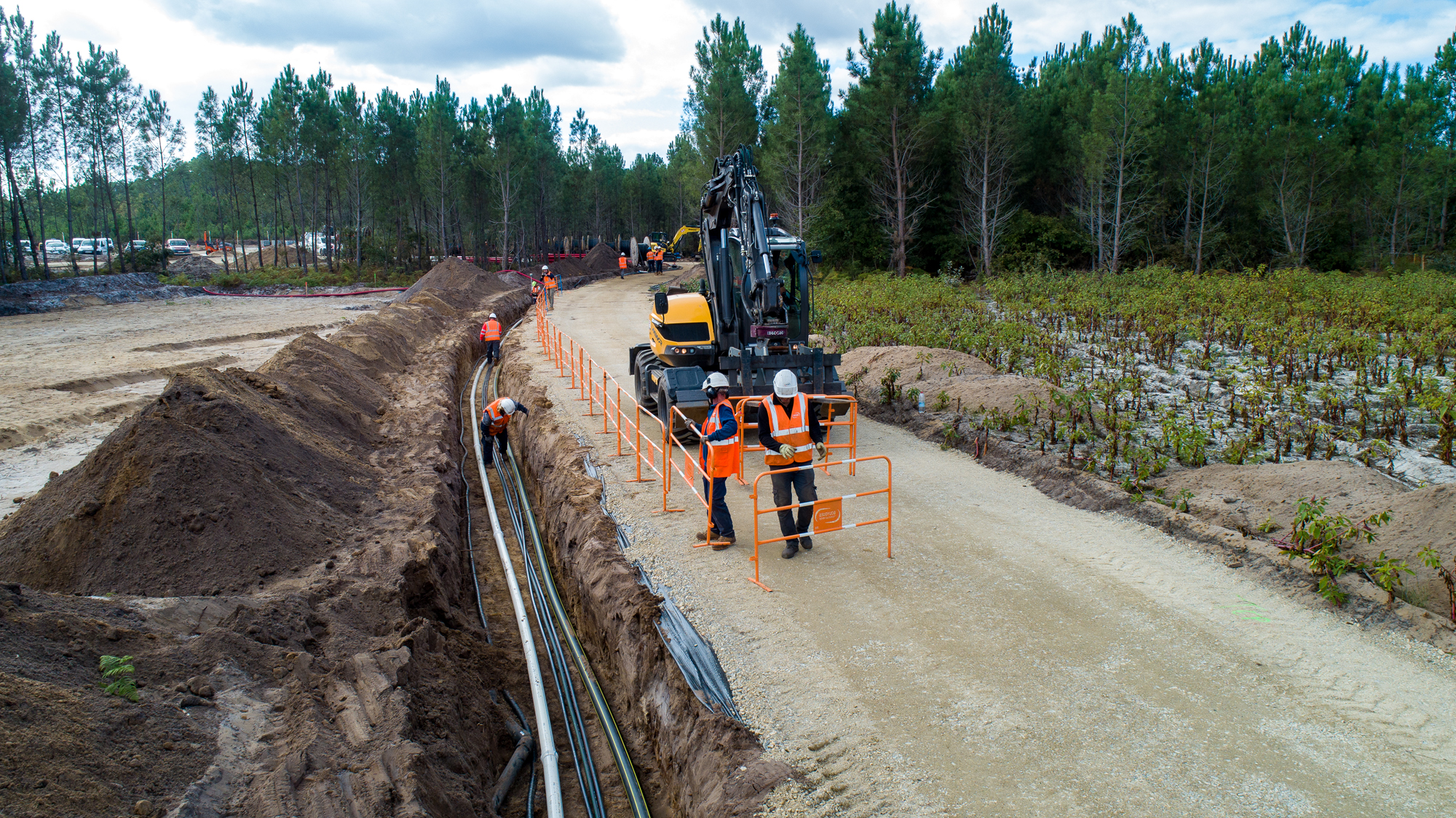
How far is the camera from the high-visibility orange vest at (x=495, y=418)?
13375mm

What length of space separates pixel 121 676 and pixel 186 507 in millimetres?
3131

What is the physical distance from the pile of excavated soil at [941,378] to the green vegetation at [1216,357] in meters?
0.71

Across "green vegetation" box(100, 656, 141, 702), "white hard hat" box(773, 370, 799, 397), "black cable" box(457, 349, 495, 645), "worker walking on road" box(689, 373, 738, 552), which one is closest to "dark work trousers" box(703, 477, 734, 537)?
"worker walking on road" box(689, 373, 738, 552)

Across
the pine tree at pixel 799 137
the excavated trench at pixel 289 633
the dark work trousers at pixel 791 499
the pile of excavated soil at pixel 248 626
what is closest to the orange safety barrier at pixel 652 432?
the dark work trousers at pixel 791 499

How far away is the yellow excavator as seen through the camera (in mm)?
11648

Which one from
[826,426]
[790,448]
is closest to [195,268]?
[826,426]

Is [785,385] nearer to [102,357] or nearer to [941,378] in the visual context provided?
[941,378]

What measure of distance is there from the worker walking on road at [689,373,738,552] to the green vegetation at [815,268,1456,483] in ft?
16.2

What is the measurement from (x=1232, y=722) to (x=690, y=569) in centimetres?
460

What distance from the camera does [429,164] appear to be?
5053 centimetres

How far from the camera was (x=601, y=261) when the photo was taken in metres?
58.6

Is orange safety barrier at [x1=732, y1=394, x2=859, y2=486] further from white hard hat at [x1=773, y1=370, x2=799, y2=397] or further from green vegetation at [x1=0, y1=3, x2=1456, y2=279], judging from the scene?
green vegetation at [x1=0, y1=3, x2=1456, y2=279]

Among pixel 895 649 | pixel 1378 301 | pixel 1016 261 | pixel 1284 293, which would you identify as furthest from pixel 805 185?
pixel 895 649

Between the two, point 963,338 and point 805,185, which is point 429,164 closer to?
point 805,185
